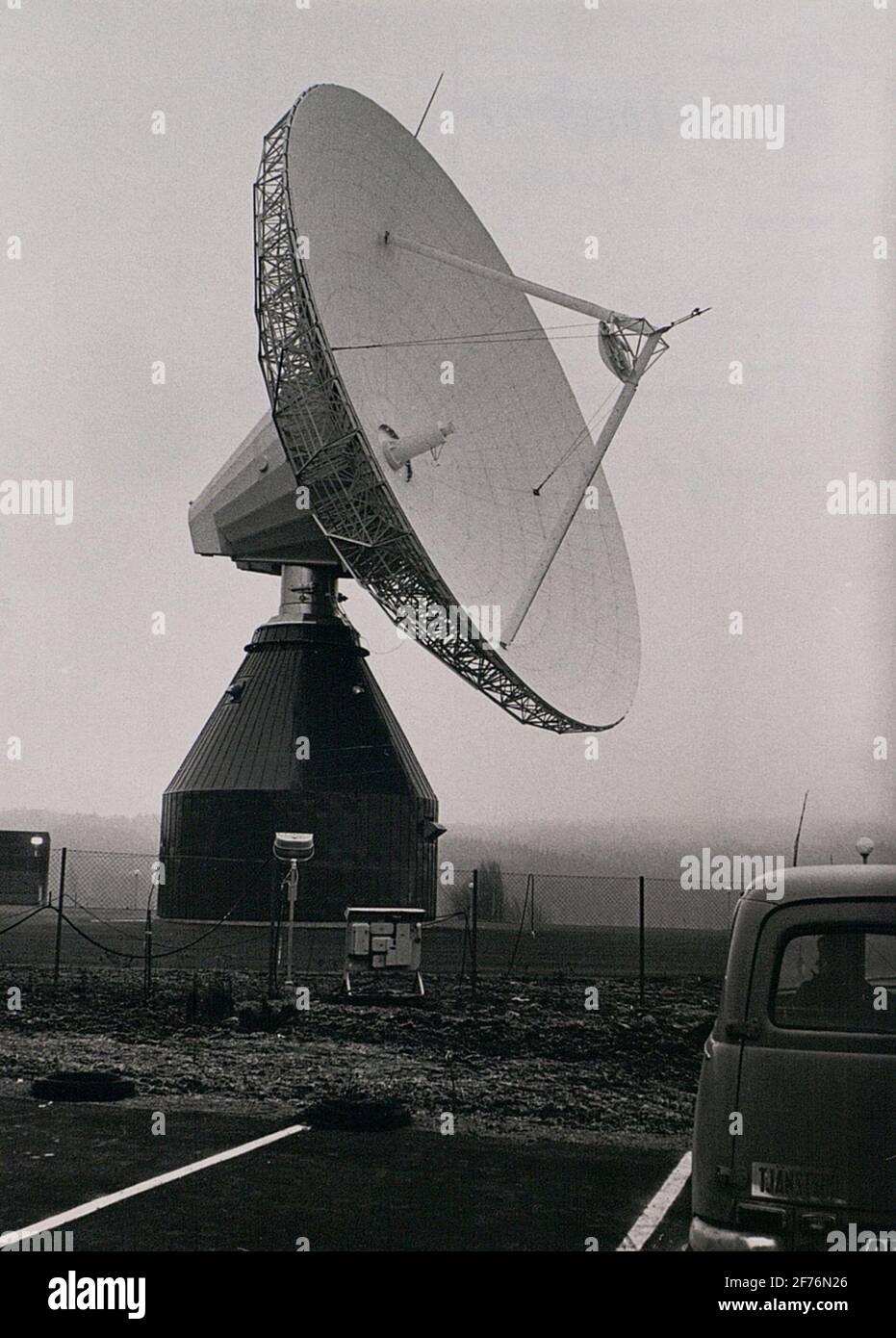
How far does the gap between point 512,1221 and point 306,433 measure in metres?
14.6

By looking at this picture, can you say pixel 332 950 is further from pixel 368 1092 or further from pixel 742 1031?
pixel 742 1031

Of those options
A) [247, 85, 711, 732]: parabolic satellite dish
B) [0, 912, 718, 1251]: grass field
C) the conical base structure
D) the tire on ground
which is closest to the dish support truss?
[247, 85, 711, 732]: parabolic satellite dish

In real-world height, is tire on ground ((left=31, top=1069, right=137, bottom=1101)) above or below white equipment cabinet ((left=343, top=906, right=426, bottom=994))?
below

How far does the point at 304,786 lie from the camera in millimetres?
29281

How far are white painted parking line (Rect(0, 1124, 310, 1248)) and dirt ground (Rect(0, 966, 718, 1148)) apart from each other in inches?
46.0

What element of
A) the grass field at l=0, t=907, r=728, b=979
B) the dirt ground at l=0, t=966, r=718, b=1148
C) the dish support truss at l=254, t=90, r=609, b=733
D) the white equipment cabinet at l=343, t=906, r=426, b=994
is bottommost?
the grass field at l=0, t=907, r=728, b=979

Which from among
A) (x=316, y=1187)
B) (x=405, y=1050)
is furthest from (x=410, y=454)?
(x=316, y=1187)

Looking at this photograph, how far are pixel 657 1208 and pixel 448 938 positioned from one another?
70.6ft

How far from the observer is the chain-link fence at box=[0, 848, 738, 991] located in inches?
869

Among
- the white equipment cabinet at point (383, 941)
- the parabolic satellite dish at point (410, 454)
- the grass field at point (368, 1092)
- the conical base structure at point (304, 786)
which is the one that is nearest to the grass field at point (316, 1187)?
the grass field at point (368, 1092)

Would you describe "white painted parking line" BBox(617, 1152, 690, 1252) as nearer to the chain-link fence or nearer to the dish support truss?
the chain-link fence

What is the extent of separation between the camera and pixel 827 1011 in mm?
5406
